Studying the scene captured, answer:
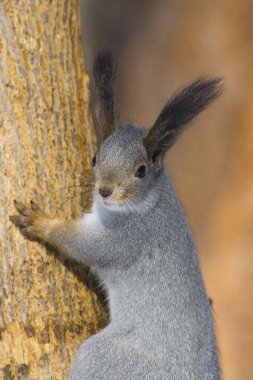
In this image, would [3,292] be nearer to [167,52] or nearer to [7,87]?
[7,87]

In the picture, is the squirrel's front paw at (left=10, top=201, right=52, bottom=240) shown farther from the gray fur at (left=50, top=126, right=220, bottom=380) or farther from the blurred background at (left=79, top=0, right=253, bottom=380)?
the blurred background at (left=79, top=0, right=253, bottom=380)

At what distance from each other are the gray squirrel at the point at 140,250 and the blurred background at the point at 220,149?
104 inches

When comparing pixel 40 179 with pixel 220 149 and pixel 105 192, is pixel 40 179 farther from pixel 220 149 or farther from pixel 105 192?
pixel 220 149

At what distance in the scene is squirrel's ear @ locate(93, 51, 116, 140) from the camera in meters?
3.79

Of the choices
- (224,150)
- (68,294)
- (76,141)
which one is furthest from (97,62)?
(224,150)

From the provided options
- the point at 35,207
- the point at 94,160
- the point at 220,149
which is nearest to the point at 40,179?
the point at 35,207

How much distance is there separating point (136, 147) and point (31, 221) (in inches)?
23.9

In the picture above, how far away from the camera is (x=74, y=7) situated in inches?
165

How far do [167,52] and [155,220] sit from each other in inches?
130

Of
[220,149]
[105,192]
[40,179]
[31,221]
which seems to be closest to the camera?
[105,192]

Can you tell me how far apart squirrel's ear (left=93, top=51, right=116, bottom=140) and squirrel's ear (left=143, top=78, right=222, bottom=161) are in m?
0.28

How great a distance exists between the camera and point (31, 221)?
3607 millimetres

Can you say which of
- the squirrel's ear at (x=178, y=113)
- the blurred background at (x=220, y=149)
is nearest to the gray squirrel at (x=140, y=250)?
the squirrel's ear at (x=178, y=113)

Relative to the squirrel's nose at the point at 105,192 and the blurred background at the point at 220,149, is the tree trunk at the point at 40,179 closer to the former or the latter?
the squirrel's nose at the point at 105,192
